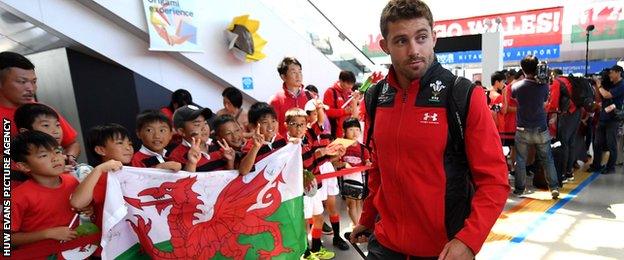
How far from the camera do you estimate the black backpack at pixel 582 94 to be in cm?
545

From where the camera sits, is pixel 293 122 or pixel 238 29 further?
pixel 238 29

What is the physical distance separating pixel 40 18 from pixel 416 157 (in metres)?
4.00

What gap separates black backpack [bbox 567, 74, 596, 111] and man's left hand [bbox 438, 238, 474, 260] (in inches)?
209

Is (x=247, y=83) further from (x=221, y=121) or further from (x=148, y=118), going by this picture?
(x=148, y=118)

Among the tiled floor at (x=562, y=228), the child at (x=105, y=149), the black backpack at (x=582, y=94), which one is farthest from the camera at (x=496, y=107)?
the child at (x=105, y=149)

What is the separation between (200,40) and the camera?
5.27 m

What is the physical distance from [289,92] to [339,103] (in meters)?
0.85

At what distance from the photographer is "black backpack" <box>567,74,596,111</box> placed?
545 centimetres

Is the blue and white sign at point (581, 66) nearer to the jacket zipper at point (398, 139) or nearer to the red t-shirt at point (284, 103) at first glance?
the red t-shirt at point (284, 103)

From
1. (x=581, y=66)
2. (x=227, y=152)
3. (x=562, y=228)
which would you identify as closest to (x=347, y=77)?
→ (x=227, y=152)

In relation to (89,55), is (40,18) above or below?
above

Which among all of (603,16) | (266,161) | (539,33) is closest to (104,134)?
(266,161)

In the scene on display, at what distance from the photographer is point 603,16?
13.4 m

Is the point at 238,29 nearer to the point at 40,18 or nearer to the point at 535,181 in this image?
the point at 40,18
